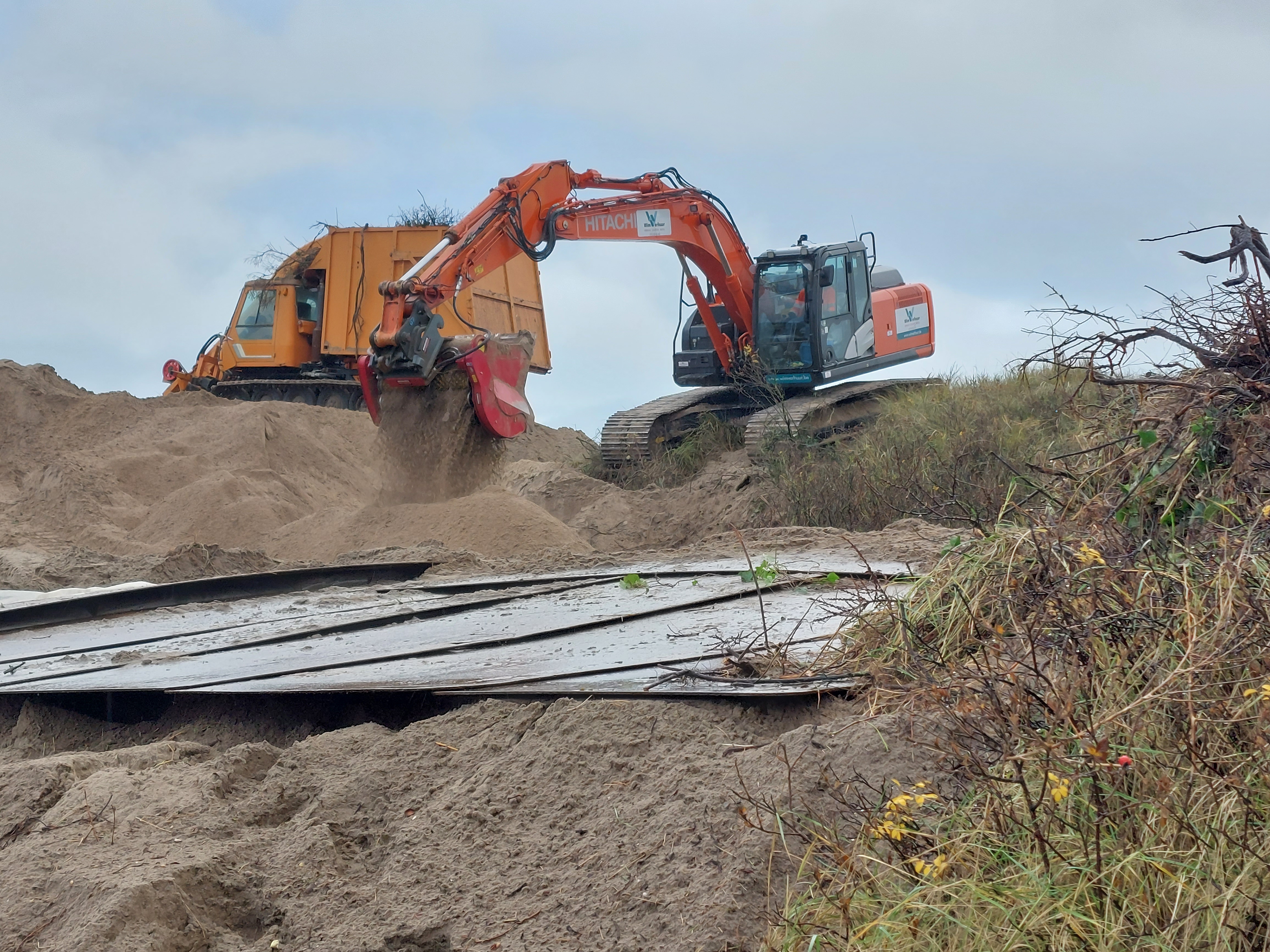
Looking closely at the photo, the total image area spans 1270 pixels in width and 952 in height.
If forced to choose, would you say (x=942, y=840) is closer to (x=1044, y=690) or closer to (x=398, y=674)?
(x=1044, y=690)

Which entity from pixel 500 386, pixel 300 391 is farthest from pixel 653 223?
pixel 300 391

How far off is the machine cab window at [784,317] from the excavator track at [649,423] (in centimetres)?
78

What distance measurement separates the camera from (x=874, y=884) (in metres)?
2.55

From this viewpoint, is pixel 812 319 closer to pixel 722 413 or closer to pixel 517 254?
pixel 722 413

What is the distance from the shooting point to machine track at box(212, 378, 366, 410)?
20234 millimetres

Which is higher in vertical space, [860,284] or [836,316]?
[860,284]

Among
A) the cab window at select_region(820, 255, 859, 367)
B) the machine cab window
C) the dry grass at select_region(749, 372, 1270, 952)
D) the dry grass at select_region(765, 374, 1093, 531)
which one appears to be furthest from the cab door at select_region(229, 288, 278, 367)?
the dry grass at select_region(749, 372, 1270, 952)

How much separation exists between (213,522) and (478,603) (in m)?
A: 7.95

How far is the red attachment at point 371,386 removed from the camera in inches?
439

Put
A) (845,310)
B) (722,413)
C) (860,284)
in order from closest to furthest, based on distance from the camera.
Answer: (845,310), (860,284), (722,413)

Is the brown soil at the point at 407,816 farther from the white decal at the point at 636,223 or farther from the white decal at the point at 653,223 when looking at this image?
the white decal at the point at 653,223

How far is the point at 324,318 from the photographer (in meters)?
20.0

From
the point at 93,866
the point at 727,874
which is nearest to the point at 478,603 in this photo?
the point at 93,866

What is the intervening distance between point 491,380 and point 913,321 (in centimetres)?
797
